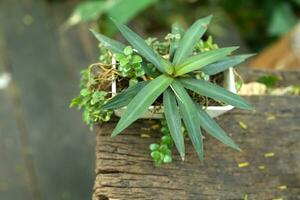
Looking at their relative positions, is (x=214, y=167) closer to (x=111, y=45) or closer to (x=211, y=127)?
(x=211, y=127)

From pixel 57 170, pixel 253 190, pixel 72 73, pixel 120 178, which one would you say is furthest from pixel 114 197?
pixel 72 73

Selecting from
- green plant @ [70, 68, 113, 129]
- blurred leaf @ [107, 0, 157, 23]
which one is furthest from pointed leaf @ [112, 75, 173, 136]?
blurred leaf @ [107, 0, 157, 23]

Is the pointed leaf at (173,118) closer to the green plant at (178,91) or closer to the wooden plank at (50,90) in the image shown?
the green plant at (178,91)

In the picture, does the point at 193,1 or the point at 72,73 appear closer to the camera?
the point at 72,73

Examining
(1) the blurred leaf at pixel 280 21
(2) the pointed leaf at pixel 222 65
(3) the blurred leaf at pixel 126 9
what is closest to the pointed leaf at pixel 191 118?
(2) the pointed leaf at pixel 222 65

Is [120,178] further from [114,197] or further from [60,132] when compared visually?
[60,132]

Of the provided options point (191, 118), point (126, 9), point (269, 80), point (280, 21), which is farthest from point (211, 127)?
point (280, 21)
